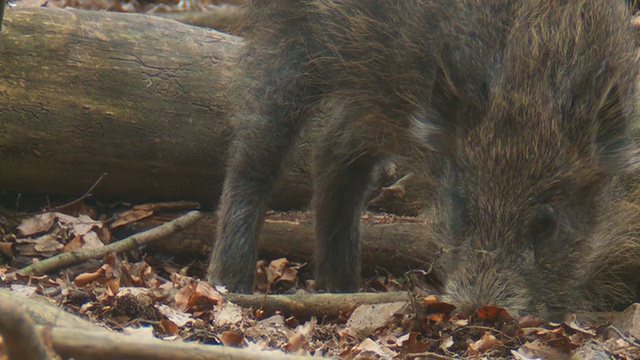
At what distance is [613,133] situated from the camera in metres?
4.65

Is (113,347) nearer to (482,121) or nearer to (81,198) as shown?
(482,121)

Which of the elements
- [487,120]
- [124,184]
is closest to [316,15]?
[487,120]

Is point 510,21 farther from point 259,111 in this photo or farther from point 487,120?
point 259,111

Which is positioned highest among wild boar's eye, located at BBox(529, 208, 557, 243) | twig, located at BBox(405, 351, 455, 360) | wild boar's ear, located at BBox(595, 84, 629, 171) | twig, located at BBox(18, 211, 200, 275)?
wild boar's ear, located at BBox(595, 84, 629, 171)

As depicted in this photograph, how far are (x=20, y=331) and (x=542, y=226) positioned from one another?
324 cm

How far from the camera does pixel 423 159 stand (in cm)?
524

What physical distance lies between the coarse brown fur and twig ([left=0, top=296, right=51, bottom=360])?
2856 millimetres

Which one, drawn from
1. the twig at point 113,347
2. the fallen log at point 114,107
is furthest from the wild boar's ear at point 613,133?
the twig at point 113,347

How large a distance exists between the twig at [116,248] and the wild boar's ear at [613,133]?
9.49 feet

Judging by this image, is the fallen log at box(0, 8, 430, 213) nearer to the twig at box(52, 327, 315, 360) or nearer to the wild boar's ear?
the wild boar's ear

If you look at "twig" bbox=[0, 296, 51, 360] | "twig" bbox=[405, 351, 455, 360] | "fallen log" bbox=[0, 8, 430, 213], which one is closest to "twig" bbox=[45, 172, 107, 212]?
"fallen log" bbox=[0, 8, 430, 213]

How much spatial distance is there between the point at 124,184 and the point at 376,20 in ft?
7.59

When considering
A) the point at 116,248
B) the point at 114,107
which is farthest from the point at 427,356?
the point at 114,107

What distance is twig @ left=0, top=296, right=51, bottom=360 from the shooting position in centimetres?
175
